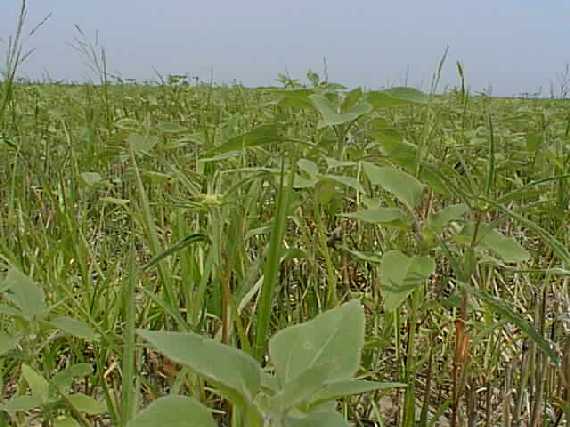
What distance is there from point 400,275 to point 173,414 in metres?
0.37

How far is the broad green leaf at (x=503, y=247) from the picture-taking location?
71 centimetres

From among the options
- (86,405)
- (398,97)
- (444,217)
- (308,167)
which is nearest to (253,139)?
(308,167)

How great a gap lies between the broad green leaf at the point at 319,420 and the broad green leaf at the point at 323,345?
3 cm

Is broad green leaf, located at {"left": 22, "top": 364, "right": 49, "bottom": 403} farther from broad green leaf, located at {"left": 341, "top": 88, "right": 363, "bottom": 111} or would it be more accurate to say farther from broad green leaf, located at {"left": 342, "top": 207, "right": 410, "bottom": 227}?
broad green leaf, located at {"left": 341, "top": 88, "right": 363, "bottom": 111}

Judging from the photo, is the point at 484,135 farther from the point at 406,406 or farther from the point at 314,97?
the point at 406,406

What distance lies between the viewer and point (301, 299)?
3.69 feet

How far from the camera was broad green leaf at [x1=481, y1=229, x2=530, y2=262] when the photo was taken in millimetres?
707

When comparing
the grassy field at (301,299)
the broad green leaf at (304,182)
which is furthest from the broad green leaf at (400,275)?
the broad green leaf at (304,182)

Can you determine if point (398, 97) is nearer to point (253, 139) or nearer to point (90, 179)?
point (253, 139)

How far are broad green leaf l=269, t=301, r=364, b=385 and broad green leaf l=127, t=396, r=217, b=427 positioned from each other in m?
0.06

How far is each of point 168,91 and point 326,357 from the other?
3352 mm

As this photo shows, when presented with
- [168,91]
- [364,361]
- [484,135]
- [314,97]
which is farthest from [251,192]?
[168,91]

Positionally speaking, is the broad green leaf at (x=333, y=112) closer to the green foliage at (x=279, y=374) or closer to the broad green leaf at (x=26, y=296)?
the broad green leaf at (x=26, y=296)

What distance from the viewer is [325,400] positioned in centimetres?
40
